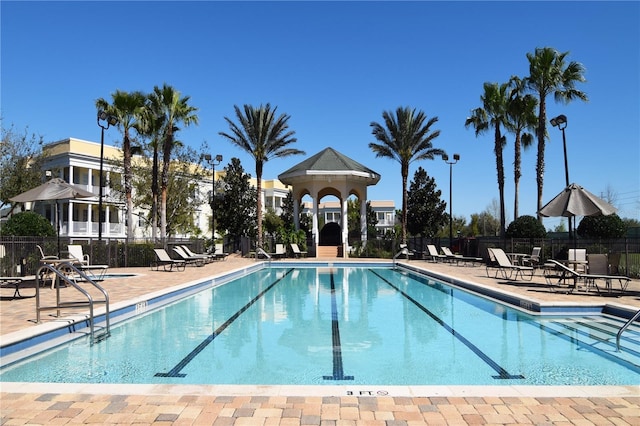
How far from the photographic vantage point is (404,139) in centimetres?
2945

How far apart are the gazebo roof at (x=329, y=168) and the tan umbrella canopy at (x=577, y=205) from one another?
1825 cm

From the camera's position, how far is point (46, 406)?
12.4 feet

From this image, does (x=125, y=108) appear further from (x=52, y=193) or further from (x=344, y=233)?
(x=344, y=233)

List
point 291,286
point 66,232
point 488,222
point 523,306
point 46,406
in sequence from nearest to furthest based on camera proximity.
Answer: point 46,406, point 523,306, point 291,286, point 66,232, point 488,222

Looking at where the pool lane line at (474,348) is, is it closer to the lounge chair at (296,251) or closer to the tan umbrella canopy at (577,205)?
the tan umbrella canopy at (577,205)

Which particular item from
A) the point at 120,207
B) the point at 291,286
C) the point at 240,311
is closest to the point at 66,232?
the point at 120,207

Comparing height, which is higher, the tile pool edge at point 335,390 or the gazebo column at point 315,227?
the gazebo column at point 315,227

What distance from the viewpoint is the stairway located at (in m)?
31.0

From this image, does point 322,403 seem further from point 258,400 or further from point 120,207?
point 120,207

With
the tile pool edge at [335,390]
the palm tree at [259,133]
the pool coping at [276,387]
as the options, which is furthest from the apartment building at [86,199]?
the tile pool edge at [335,390]

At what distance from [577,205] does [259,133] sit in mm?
Result: 20955

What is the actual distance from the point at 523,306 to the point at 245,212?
31.1 metres

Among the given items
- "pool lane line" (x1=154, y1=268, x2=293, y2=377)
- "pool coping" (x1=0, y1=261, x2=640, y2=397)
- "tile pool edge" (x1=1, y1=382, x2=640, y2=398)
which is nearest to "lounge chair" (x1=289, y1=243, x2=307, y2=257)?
"pool lane line" (x1=154, y1=268, x2=293, y2=377)

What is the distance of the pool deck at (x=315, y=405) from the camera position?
138 inches
